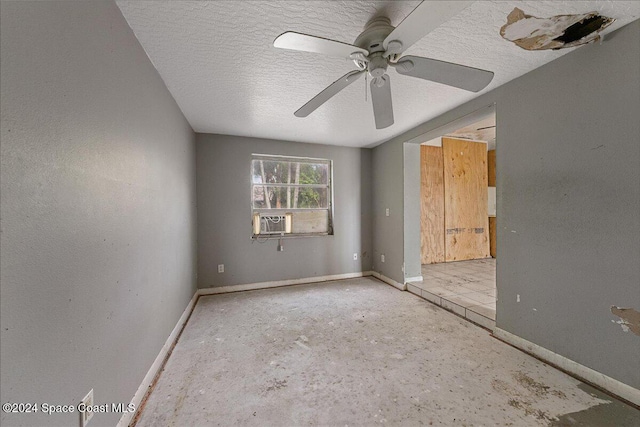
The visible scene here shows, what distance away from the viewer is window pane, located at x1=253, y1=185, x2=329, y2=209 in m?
3.75

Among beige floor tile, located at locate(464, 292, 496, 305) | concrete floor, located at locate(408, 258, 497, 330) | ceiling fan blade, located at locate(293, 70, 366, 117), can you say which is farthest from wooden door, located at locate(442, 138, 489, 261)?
ceiling fan blade, located at locate(293, 70, 366, 117)

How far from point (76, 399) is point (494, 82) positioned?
331 centimetres

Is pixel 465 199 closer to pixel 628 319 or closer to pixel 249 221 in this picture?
pixel 628 319

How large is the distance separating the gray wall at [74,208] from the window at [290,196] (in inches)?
79.9

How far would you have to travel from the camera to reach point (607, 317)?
5.06ft

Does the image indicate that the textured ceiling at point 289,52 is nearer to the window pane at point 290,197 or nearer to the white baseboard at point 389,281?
the window pane at point 290,197

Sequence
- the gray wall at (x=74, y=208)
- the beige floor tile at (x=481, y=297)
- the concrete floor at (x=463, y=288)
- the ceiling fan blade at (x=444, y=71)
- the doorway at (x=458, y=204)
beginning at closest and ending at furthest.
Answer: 1. the gray wall at (x=74, y=208)
2. the ceiling fan blade at (x=444, y=71)
3. the concrete floor at (x=463, y=288)
4. the beige floor tile at (x=481, y=297)
5. the doorway at (x=458, y=204)

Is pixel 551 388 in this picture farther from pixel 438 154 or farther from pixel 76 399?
pixel 438 154

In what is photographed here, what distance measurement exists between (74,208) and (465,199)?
17.6 ft

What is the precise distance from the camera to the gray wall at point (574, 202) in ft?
4.79

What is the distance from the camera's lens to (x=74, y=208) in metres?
0.95

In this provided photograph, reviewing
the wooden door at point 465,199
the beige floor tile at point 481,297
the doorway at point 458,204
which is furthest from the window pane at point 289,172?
the beige floor tile at point 481,297

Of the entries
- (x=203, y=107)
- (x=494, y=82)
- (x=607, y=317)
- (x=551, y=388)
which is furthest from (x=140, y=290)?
(x=494, y=82)

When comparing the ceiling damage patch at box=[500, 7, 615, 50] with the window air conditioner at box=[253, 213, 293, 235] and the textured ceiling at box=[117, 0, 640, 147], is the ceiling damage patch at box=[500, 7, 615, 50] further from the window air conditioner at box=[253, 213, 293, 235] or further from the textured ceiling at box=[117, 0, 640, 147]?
the window air conditioner at box=[253, 213, 293, 235]
